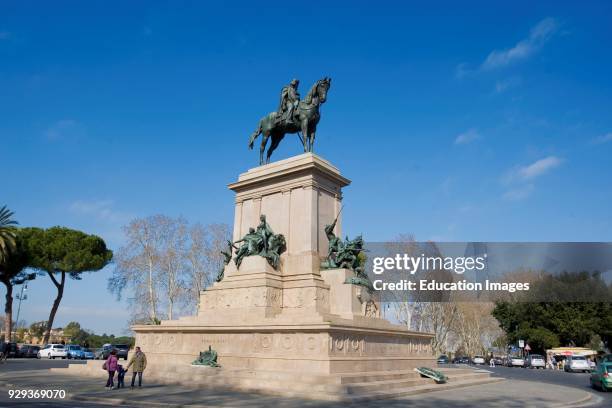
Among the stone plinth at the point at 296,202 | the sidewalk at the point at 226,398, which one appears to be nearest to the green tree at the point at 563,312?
the sidewalk at the point at 226,398

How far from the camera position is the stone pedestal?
668 inches

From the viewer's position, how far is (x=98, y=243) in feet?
176

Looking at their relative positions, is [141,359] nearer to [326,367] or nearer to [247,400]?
[247,400]

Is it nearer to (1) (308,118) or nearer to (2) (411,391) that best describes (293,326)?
(2) (411,391)

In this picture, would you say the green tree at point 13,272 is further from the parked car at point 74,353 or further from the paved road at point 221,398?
the paved road at point 221,398

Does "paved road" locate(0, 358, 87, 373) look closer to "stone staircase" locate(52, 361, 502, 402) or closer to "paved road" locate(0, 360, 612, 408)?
"paved road" locate(0, 360, 612, 408)

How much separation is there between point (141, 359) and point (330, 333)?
573 centimetres

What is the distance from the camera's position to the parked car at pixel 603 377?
20.7m

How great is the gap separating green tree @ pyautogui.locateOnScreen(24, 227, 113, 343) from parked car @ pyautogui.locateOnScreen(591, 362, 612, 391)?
146 feet

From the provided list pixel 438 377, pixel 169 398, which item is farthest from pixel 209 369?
pixel 438 377

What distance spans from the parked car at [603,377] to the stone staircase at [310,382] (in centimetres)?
612

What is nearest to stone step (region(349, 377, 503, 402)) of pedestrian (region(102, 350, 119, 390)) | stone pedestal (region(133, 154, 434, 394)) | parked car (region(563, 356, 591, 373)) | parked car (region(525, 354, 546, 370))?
stone pedestal (region(133, 154, 434, 394))

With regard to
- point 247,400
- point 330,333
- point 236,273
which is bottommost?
point 247,400

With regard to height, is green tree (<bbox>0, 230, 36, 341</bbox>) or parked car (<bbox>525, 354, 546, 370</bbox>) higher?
green tree (<bbox>0, 230, 36, 341</bbox>)
